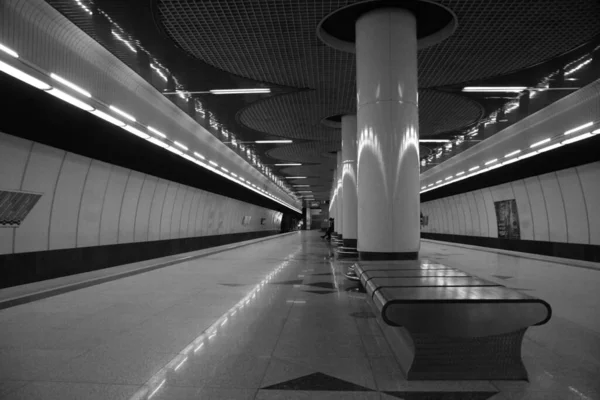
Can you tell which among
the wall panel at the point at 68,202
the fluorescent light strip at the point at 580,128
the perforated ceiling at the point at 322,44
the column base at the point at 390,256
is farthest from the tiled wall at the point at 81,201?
the fluorescent light strip at the point at 580,128

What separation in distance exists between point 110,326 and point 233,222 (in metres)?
30.1

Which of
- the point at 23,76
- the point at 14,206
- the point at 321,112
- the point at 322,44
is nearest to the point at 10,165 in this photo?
the point at 14,206

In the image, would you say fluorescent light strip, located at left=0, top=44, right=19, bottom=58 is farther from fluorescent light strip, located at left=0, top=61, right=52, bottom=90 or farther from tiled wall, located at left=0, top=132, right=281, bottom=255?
tiled wall, located at left=0, top=132, right=281, bottom=255

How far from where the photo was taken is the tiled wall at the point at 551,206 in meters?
16.6

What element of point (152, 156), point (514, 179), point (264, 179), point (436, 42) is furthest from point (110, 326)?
point (264, 179)

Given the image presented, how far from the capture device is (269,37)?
27.8 ft

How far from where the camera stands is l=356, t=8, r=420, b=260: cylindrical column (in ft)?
24.5

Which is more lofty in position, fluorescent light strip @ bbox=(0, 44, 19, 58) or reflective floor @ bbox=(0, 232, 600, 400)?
fluorescent light strip @ bbox=(0, 44, 19, 58)

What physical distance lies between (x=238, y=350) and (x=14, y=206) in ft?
27.5

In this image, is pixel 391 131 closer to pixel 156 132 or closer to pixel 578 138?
pixel 156 132

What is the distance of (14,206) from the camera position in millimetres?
10297

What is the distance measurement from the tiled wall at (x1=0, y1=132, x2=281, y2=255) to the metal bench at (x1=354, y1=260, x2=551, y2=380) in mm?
9809

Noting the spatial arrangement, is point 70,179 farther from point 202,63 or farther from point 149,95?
point 202,63

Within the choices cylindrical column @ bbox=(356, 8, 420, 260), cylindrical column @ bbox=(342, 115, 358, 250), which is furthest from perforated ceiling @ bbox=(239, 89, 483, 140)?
cylindrical column @ bbox=(356, 8, 420, 260)
